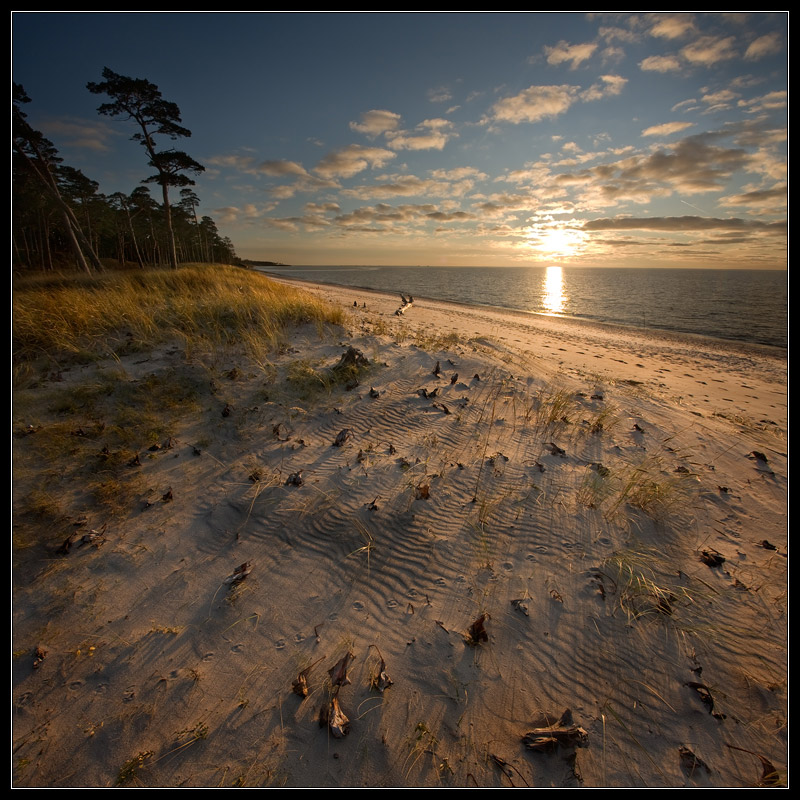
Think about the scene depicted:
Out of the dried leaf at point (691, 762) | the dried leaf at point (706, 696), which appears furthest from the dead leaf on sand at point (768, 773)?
the dried leaf at point (691, 762)

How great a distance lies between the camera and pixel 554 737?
2.30m

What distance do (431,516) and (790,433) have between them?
226 inches

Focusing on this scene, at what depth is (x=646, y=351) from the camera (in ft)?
54.9

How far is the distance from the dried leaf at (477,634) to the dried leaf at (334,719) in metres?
1.11

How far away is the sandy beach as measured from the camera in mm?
2260

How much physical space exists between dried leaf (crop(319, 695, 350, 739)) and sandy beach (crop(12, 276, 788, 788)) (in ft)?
0.07

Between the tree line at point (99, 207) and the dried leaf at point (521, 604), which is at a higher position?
the tree line at point (99, 207)

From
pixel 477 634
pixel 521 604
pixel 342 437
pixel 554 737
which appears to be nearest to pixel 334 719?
pixel 477 634

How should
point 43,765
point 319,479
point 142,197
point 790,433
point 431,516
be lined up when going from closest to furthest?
point 43,765
point 431,516
point 319,479
point 790,433
point 142,197

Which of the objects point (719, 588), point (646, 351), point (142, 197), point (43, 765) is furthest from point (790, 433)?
point (142, 197)

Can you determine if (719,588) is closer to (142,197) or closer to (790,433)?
(790,433)

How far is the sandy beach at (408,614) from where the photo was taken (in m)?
2.26

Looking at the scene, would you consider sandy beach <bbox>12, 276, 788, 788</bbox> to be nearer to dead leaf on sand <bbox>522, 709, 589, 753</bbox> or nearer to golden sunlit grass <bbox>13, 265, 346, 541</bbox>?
dead leaf on sand <bbox>522, 709, 589, 753</bbox>

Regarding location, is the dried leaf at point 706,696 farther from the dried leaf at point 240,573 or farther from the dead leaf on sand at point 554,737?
the dried leaf at point 240,573
